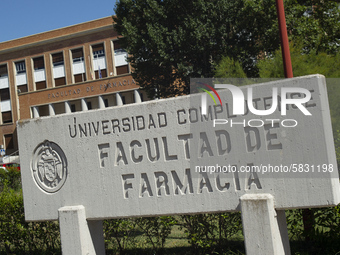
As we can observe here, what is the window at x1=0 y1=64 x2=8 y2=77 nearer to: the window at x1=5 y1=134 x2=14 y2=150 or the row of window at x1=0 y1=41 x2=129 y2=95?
the row of window at x1=0 y1=41 x2=129 y2=95

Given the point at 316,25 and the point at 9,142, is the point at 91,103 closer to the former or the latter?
the point at 9,142

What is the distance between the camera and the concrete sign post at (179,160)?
387 centimetres

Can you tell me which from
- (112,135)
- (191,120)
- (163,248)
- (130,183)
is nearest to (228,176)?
(191,120)

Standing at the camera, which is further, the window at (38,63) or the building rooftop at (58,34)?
the window at (38,63)

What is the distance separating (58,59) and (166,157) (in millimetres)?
35397

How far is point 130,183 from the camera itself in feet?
15.2

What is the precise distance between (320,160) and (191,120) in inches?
55.8

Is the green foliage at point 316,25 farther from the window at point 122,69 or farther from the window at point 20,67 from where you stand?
the window at point 20,67

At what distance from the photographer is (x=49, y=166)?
503cm

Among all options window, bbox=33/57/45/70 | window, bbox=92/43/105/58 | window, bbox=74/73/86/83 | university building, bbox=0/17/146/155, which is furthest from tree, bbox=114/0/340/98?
window, bbox=33/57/45/70

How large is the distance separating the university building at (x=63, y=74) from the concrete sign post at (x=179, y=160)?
2952 cm

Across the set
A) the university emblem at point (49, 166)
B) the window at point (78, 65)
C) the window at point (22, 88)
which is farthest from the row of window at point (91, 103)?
the university emblem at point (49, 166)

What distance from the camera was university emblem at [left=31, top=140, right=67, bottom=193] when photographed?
495cm

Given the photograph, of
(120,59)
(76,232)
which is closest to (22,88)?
(120,59)
